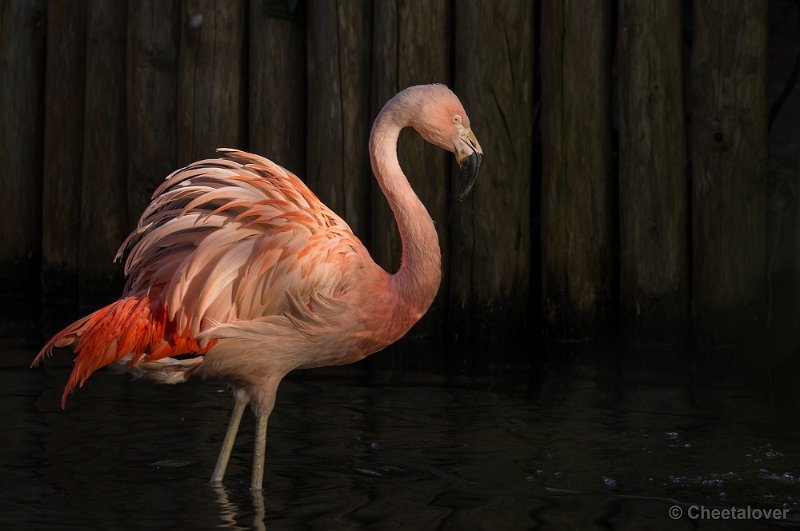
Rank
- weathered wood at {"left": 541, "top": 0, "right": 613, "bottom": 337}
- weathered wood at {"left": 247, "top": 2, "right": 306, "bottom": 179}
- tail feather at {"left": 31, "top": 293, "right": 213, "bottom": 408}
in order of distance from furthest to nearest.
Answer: weathered wood at {"left": 247, "top": 2, "right": 306, "bottom": 179} < weathered wood at {"left": 541, "top": 0, "right": 613, "bottom": 337} < tail feather at {"left": 31, "top": 293, "right": 213, "bottom": 408}

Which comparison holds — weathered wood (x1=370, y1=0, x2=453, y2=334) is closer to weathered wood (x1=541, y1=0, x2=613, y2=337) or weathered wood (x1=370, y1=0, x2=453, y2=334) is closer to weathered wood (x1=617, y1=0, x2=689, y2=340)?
weathered wood (x1=541, y1=0, x2=613, y2=337)

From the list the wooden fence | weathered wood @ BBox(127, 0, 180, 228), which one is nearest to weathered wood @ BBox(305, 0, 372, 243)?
the wooden fence

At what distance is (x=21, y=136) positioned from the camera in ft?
28.5

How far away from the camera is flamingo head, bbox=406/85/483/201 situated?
5.32m

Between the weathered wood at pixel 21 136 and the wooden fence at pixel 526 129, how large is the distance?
954 millimetres

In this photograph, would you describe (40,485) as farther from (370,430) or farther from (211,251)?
(370,430)

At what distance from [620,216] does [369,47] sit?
1.66 meters

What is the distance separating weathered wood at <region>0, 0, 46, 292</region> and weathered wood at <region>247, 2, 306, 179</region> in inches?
67.8

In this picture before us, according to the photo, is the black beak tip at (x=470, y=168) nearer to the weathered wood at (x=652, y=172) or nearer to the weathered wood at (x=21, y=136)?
the weathered wood at (x=652, y=172)

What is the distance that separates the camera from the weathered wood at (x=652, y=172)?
7.22 metres

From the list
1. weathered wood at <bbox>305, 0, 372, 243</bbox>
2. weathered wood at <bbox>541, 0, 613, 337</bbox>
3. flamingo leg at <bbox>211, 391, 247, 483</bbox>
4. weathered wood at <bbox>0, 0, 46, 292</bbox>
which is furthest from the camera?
weathered wood at <bbox>0, 0, 46, 292</bbox>

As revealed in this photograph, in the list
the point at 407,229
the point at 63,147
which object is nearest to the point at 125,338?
the point at 407,229

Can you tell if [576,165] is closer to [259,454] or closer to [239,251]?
[239,251]

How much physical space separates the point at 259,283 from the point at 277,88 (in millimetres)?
2816
